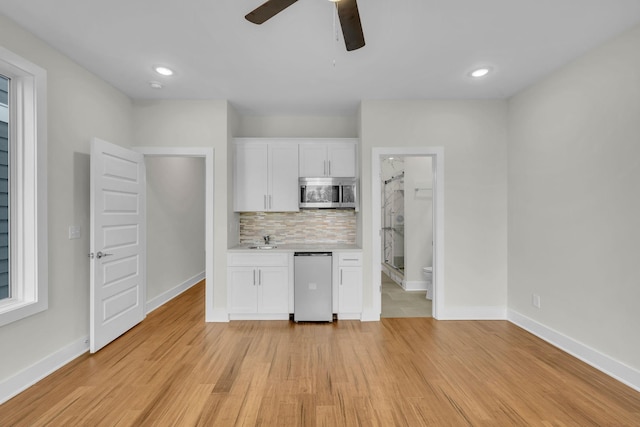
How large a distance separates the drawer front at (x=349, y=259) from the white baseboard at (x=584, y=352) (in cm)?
191

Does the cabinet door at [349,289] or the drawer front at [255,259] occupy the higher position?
the drawer front at [255,259]

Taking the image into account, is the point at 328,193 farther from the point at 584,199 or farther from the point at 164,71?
the point at 584,199

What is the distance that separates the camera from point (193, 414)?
2.03 meters

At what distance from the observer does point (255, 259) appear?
377 cm

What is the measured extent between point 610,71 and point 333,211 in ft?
10.2

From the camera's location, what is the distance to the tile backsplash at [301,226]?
4.48 metres

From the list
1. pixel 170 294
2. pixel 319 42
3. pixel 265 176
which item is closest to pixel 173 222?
pixel 170 294

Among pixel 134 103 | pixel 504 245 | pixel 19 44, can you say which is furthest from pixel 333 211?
pixel 19 44

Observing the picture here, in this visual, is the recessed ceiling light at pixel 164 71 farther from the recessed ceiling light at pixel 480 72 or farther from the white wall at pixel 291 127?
the recessed ceiling light at pixel 480 72

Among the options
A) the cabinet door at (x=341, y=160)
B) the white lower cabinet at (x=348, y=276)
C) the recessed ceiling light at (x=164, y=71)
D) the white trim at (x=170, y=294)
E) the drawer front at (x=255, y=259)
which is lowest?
the white trim at (x=170, y=294)

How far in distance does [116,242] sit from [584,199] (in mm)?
4454

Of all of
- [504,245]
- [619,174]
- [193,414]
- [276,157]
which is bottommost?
[193,414]

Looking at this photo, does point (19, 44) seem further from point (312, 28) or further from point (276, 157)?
point (276, 157)

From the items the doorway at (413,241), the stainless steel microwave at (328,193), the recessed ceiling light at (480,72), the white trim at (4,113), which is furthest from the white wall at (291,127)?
the white trim at (4,113)
